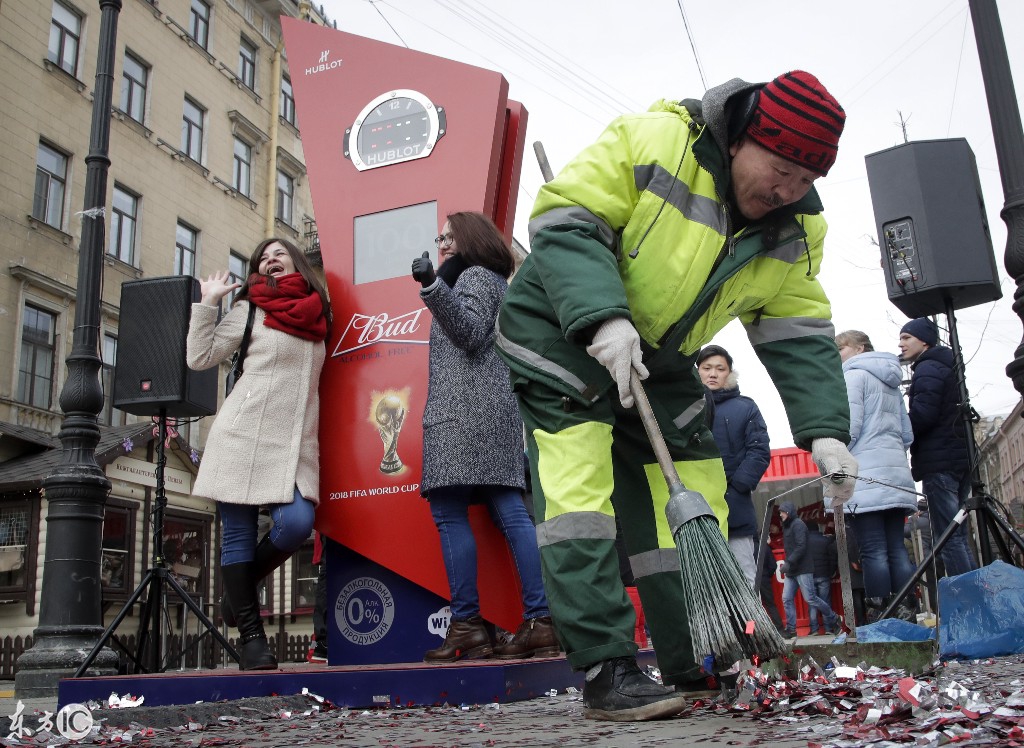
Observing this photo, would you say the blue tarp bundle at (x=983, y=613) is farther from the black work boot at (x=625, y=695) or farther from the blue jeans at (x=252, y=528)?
the blue jeans at (x=252, y=528)

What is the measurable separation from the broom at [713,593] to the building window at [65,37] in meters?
17.8

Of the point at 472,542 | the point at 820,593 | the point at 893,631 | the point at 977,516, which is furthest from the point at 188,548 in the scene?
the point at 893,631

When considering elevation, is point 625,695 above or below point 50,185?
below

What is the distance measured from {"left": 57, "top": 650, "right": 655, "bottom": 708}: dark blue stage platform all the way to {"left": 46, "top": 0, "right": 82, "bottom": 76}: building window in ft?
54.7

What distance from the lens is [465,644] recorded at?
359 cm

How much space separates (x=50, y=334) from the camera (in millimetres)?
16547

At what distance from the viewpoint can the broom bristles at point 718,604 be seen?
222cm

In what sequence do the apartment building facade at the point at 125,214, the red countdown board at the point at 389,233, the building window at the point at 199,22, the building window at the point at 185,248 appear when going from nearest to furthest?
1. the red countdown board at the point at 389,233
2. the apartment building facade at the point at 125,214
3. the building window at the point at 185,248
4. the building window at the point at 199,22

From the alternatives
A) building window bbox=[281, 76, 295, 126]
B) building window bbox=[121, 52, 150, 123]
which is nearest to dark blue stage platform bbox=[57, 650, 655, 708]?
building window bbox=[121, 52, 150, 123]

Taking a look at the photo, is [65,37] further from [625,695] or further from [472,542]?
[625,695]

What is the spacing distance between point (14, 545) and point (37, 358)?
3646 millimetres

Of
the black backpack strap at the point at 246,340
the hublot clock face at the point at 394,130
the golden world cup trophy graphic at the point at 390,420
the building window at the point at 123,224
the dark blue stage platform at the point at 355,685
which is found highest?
the building window at the point at 123,224

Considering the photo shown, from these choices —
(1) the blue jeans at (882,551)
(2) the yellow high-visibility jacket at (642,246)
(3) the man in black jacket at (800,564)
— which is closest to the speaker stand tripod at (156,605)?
(2) the yellow high-visibility jacket at (642,246)

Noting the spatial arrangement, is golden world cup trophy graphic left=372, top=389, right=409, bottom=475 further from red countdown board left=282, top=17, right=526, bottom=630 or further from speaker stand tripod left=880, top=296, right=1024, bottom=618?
speaker stand tripod left=880, top=296, right=1024, bottom=618
